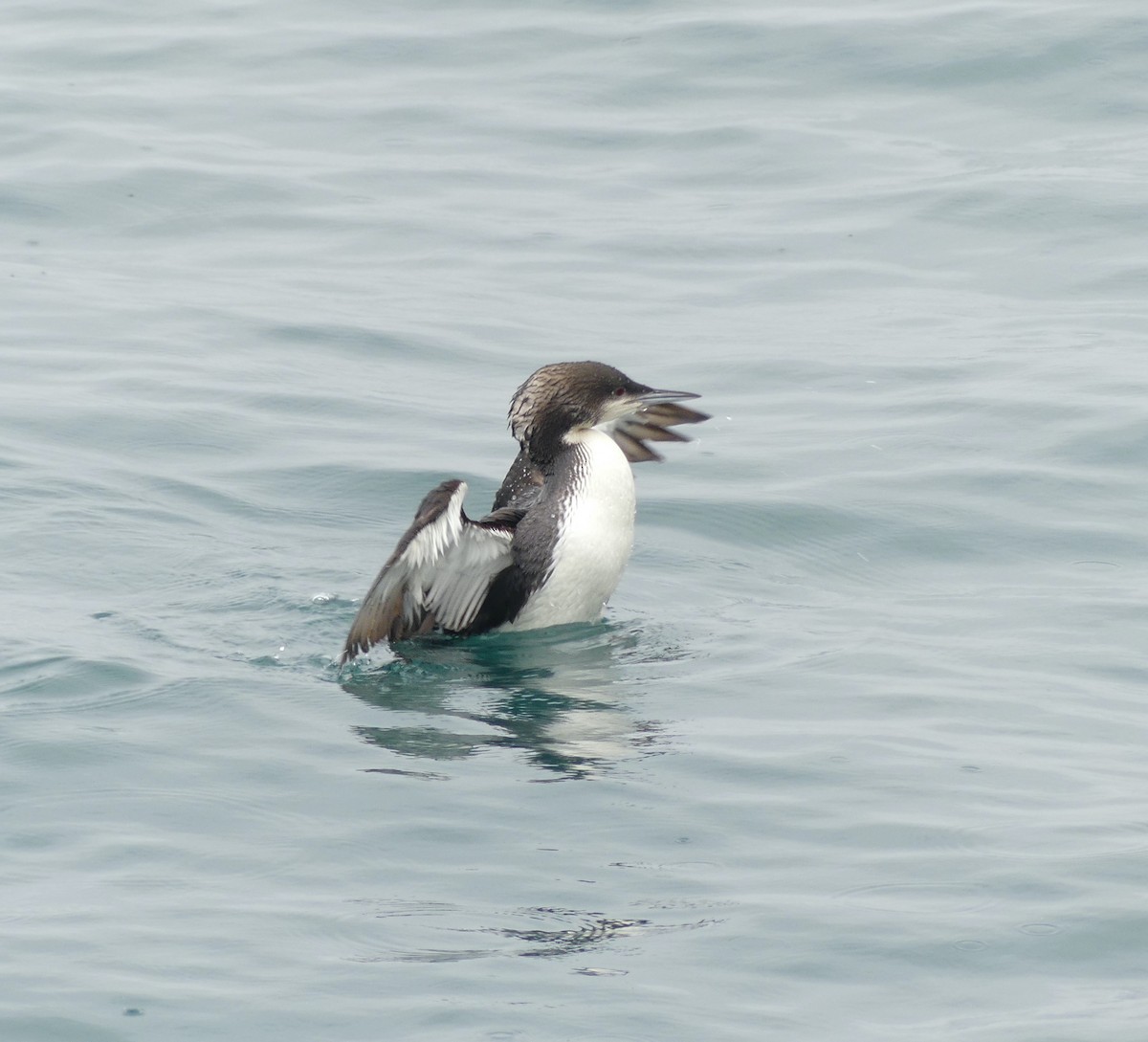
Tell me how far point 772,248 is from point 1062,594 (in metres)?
5.04

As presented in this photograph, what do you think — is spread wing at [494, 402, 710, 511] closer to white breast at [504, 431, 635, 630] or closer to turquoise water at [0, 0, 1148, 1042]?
white breast at [504, 431, 635, 630]

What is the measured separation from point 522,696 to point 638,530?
223 cm

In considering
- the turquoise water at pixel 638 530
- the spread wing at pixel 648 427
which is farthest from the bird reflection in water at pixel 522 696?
the spread wing at pixel 648 427

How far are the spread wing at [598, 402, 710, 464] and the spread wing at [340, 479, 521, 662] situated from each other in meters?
0.81

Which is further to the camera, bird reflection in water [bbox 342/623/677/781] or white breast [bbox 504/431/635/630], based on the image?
white breast [bbox 504/431/635/630]

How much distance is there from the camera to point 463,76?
50.6ft

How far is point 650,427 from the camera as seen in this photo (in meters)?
8.04

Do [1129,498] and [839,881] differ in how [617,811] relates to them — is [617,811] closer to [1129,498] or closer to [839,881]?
[839,881]

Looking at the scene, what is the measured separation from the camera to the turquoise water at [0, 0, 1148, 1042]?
4.81 metres

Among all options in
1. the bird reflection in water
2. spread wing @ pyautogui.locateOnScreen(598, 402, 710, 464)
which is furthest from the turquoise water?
spread wing @ pyautogui.locateOnScreen(598, 402, 710, 464)

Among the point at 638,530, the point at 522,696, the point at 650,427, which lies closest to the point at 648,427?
the point at 650,427

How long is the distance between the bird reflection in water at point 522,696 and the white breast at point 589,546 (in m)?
0.08

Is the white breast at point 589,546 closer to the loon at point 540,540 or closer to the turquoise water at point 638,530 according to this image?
the loon at point 540,540

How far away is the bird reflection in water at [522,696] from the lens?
6.11 meters
